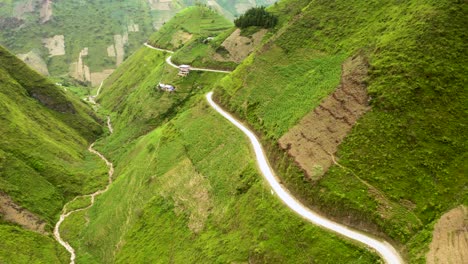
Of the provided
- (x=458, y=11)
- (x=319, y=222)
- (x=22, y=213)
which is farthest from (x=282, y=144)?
(x=22, y=213)

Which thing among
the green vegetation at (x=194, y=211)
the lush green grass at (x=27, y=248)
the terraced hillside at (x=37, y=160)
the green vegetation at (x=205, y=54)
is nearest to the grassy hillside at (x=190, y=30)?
the green vegetation at (x=205, y=54)

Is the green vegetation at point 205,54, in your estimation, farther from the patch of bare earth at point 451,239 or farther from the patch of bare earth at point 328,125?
the patch of bare earth at point 451,239

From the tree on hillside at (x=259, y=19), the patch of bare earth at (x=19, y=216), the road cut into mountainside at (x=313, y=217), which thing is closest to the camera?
the road cut into mountainside at (x=313, y=217)

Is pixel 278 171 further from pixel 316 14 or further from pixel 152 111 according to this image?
pixel 152 111

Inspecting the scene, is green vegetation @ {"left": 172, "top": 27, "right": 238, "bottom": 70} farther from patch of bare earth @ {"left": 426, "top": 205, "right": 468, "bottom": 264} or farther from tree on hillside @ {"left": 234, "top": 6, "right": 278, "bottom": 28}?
patch of bare earth @ {"left": 426, "top": 205, "right": 468, "bottom": 264}

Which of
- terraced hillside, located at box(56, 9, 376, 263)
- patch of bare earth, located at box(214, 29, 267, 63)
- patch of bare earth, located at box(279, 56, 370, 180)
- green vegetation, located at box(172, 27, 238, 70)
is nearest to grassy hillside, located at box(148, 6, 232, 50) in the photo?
green vegetation, located at box(172, 27, 238, 70)

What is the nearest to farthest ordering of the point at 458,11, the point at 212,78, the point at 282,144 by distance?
the point at 458,11, the point at 282,144, the point at 212,78

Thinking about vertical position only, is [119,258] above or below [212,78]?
below
